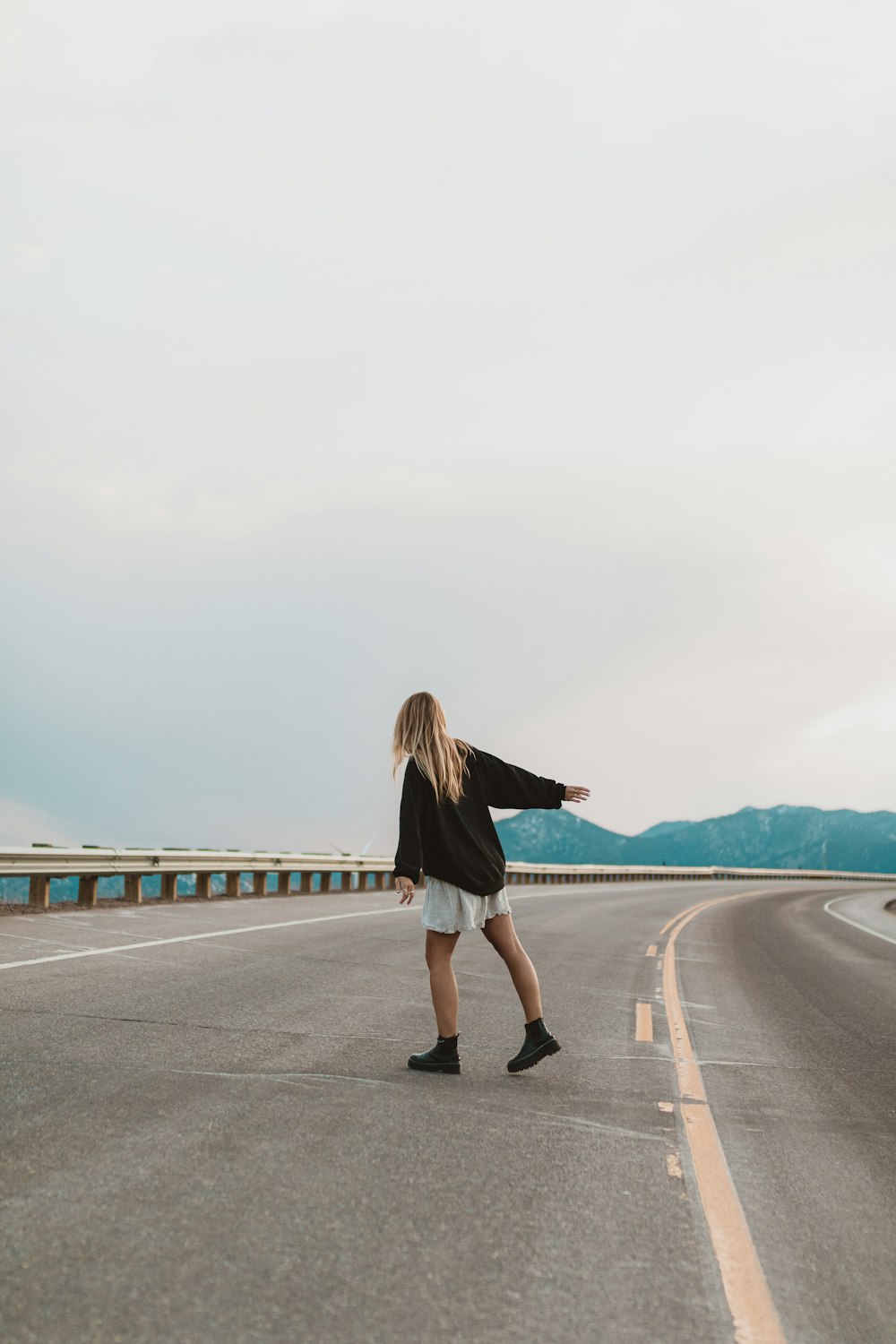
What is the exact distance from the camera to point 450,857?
6.38m

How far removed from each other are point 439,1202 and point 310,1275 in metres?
0.83

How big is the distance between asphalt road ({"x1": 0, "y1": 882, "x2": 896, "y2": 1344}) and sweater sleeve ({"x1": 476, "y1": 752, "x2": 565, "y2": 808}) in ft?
5.10

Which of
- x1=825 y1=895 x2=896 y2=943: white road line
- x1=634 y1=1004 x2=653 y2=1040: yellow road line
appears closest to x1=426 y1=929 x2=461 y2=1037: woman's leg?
x1=634 y1=1004 x2=653 y2=1040: yellow road line

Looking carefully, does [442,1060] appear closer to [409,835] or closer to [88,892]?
[409,835]

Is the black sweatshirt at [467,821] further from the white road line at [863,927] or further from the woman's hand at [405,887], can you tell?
the white road line at [863,927]

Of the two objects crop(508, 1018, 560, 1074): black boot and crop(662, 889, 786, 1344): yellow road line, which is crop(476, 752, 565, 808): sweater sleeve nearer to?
crop(508, 1018, 560, 1074): black boot

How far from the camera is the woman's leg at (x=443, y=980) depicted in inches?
249

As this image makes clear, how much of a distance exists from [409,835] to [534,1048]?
4.65 feet

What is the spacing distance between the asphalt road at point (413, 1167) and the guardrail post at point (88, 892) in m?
6.64

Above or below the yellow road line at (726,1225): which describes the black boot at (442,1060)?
above

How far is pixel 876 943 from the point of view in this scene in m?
20.4

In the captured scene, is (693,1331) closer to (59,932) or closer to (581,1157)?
(581,1157)

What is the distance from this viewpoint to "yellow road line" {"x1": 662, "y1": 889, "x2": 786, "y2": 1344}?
10.8ft

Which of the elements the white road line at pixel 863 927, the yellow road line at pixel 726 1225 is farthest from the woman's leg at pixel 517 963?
the white road line at pixel 863 927
